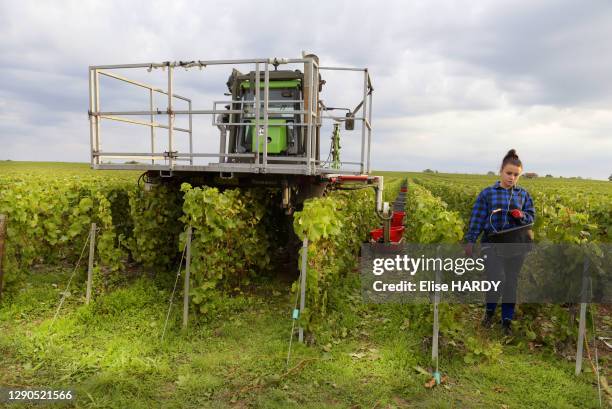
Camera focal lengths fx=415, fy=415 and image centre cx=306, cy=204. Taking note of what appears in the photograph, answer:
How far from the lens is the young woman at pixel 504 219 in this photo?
16.5 ft

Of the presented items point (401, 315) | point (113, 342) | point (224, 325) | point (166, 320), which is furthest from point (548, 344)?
point (113, 342)

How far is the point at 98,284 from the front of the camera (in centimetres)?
666

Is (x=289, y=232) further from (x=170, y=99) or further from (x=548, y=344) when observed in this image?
(x=548, y=344)

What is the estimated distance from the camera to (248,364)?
456cm

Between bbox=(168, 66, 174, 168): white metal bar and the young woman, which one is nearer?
the young woman

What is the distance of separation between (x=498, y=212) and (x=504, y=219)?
11 centimetres

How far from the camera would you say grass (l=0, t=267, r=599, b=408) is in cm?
398

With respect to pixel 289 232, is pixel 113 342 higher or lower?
lower

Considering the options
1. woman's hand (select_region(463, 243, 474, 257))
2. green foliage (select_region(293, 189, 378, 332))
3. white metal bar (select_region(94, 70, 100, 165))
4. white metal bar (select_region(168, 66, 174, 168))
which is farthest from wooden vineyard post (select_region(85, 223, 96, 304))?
woman's hand (select_region(463, 243, 474, 257))

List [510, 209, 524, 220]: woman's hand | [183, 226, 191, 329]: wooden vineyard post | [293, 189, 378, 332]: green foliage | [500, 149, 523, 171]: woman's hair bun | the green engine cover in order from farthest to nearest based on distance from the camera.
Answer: the green engine cover < [183, 226, 191, 329]: wooden vineyard post < [293, 189, 378, 332]: green foliage < [500, 149, 523, 171]: woman's hair bun < [510, 209, 524, 220]: woman's hand

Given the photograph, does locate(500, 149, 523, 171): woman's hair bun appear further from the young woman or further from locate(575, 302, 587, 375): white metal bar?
locate(575, 302, 587, 375): white metal bar

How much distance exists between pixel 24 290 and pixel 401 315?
242 inches

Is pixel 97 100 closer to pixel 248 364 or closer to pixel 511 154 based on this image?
pixel 248 364

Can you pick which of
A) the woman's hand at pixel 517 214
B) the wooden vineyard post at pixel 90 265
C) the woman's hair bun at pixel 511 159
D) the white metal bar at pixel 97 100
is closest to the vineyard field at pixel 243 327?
the wooden vineyard post at pixel 90 265
